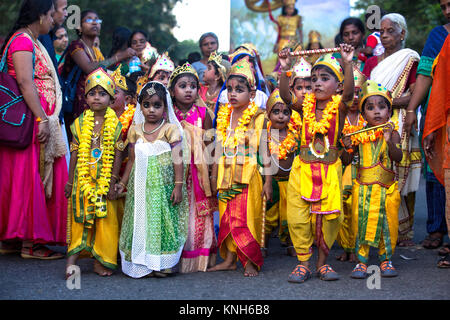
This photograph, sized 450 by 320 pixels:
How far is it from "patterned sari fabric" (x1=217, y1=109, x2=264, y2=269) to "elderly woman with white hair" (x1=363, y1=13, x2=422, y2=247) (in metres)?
1.88

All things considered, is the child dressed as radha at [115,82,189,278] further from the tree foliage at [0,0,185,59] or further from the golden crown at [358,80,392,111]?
the tree foliage at [0,0,185,59]

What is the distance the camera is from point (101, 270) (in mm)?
5141

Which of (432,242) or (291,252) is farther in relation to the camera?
(432,242)

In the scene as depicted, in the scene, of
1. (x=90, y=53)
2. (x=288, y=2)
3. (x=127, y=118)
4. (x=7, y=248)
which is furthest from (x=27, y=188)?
(x=288, y=2)

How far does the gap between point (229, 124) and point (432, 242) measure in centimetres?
275

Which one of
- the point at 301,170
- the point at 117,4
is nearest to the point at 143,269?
the point at 301,170

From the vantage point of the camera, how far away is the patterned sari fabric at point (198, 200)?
5.43 metres

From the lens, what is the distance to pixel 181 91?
5516 mm

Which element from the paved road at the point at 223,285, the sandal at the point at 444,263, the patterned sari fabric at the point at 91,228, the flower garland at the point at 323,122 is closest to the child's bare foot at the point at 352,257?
the paved road at the point at 223,285

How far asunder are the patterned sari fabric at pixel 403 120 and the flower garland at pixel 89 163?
310cm

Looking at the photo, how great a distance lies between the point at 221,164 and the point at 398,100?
7.32 feet

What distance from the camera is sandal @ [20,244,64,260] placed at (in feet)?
19.2

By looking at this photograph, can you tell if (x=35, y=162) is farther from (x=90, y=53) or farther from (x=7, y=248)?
(x=90, y=53)

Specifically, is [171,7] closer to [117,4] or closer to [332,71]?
[117,4]
